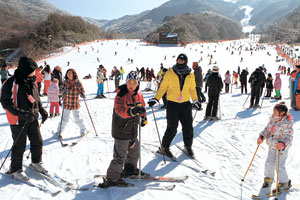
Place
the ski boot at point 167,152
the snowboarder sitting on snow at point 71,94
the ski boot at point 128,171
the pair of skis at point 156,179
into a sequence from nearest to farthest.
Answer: the pair of skis at point 156,179 → the ski boot at point 128,171 → the ski boot at point 167,152 → the snowboarder sitting on snow at point 71,94

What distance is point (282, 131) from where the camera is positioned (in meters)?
3.43

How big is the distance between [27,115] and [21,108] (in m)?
0.18

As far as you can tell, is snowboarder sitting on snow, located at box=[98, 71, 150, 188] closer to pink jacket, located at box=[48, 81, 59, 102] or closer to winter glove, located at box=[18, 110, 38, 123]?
winter glove, located at box=[18, 110, 38, 123]

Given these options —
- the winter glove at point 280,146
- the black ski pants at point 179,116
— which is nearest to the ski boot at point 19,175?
the black ski pants at point 179,116

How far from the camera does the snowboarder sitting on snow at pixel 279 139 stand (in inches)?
133

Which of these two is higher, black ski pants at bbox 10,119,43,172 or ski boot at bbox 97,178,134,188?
black ski pants at bbox 10,119,43,172

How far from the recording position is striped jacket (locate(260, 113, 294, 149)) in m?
3.39

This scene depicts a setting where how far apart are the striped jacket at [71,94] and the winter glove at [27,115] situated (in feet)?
5.93

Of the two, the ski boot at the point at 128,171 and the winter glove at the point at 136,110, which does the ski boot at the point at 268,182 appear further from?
the winter glove at the point at 136,110

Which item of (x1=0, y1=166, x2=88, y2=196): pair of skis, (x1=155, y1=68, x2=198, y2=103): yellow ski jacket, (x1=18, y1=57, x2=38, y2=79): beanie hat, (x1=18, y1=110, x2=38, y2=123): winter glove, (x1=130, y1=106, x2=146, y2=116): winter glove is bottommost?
(x1=0, y1=166, x2=88, y2=196): pair of skis

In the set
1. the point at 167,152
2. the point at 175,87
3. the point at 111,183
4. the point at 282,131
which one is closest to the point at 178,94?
the point at 175,87

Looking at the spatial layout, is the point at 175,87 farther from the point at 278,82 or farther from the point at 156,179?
the point at 278,82

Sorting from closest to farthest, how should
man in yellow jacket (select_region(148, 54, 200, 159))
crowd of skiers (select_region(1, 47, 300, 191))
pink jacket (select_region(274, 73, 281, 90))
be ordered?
crowd of skiers (select_region(1, 47, 300, 191))
man in yellow jacket (select_region(148, 54, 200, 159))
pink jacket (select_region(274, 73, 281, 90))

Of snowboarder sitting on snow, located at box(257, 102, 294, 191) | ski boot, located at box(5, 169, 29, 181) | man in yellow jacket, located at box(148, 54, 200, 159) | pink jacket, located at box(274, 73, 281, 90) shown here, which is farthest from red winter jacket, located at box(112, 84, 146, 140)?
pink jacket, located at box(274, 73, 281, 90)
